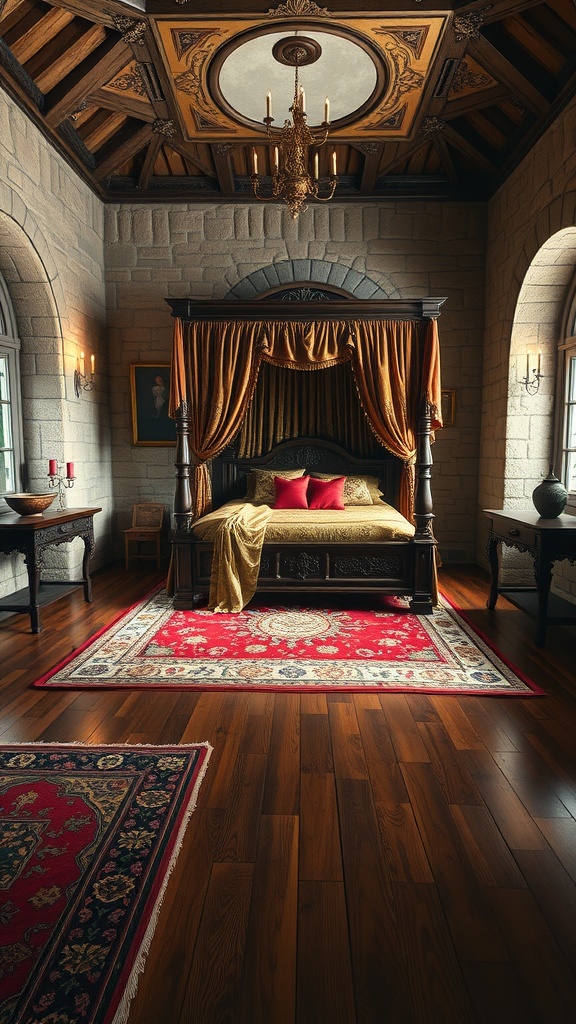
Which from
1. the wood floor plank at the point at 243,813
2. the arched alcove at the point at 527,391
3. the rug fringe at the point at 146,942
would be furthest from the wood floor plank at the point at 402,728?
the arched alcove at the point at 527,391

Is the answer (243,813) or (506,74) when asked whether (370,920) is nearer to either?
(243,813)

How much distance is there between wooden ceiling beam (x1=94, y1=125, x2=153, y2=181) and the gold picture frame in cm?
401

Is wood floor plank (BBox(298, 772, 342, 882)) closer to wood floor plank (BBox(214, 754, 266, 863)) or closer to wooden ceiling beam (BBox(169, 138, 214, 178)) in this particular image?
wood floor plank (BBox(214, 754, 266, 863))

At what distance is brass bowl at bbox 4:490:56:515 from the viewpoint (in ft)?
14.9

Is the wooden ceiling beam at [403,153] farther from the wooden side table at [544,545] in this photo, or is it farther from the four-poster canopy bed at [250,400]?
the wooden side table at [544,545]

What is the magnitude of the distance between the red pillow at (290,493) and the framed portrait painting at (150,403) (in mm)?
1695

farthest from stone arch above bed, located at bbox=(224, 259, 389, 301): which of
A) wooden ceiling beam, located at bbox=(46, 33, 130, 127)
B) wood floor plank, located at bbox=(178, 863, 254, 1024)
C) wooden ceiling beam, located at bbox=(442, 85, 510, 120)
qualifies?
wood floor plank, located at bbox=(178, 863, 254, 1024)

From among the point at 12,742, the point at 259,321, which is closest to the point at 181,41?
the point at 259,321

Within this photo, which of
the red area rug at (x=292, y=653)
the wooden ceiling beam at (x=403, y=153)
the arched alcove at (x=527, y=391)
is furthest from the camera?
the wooden ceiling beam at (x=403, y=153)

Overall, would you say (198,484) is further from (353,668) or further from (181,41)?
(181,41)

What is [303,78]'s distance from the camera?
14.8 feet

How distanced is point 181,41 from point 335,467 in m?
3.82

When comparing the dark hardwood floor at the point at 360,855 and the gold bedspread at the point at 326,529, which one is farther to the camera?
the gold bedspread at the point at 326,529

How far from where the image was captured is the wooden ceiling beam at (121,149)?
5.70m
